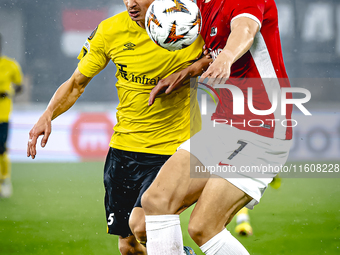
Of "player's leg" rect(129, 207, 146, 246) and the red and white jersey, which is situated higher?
the red and white jersey

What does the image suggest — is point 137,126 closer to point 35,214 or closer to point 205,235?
point 205,235

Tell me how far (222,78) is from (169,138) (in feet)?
3.74

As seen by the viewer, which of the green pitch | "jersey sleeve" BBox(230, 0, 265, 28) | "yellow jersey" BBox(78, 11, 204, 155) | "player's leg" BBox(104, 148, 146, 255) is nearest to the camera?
"jersey sleeve" BBox(230, 0, 265, 28)

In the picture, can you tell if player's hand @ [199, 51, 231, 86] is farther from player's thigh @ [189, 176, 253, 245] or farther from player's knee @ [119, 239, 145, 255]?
player's knee @ [119, 239, 145, 255]

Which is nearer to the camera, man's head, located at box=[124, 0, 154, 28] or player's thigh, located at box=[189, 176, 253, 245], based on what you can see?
player's thigh, located at box=[189, 176, 253, 245]

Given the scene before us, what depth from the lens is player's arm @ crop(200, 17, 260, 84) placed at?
5.73 ft

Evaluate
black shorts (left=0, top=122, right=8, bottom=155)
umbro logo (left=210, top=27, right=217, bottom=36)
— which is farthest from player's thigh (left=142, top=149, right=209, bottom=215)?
black shorts (left=0, top=122, right=8, bottom=155)

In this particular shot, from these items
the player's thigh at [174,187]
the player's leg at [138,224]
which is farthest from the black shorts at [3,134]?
the player's thigh at [174,187]

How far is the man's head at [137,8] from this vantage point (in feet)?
8.18

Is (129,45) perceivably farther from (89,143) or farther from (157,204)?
(89,143)

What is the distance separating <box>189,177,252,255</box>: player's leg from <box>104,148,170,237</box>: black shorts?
70 cm

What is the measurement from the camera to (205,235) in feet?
7.10

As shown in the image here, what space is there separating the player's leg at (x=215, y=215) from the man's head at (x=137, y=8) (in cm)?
104

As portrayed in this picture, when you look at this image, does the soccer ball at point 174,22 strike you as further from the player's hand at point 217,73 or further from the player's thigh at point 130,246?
the player's thigh at point 130,246
